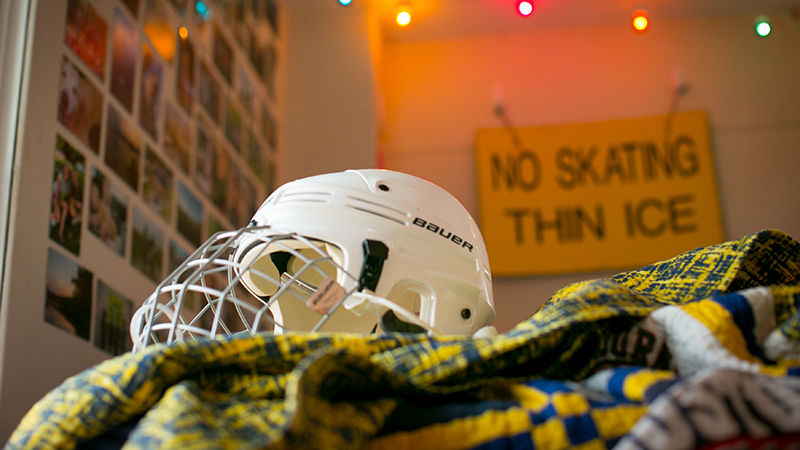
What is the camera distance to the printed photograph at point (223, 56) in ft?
6.49

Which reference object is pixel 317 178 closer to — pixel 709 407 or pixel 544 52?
pixel 709 407

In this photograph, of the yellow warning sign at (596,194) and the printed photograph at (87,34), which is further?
the yellow warning sign at (596,194)

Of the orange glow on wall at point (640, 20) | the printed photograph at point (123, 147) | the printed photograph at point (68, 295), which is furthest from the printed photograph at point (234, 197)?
the orange glow on wall at point (640, 20)

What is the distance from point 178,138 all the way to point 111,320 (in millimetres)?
540

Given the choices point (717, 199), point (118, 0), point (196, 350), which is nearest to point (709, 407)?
point (196, 350)

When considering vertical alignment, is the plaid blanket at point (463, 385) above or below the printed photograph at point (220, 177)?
below

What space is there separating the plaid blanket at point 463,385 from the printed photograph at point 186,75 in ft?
4.46

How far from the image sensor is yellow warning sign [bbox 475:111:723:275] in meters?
2.39

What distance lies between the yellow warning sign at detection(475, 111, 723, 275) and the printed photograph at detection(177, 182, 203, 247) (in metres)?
1.06

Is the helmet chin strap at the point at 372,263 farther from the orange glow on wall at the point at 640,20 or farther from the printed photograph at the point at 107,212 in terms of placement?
the orange glow on wall at the point at 640,20

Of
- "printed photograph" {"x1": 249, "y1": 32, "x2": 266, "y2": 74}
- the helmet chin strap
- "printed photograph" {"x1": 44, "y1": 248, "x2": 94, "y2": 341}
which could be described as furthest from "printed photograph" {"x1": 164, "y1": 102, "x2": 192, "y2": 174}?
the helmet chin strap

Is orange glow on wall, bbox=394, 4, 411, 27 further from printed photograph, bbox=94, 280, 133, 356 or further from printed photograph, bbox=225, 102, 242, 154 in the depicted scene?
printed photograph, bbox=94, 280, 133, 356

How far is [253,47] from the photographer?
88.4 inches

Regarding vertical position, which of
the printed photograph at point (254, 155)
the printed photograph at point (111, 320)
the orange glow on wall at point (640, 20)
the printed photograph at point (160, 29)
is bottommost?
the printed photograph at point (111, 320)
